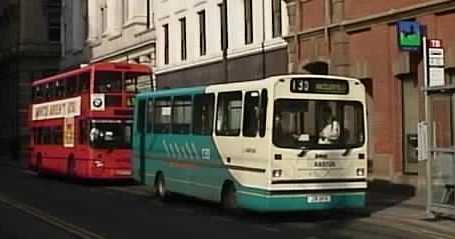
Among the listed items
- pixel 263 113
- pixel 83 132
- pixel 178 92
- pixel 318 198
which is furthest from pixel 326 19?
pixel 318 198

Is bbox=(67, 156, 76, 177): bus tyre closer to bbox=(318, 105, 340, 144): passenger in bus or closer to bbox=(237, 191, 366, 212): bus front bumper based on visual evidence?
bbox=(237, 191, 366, 212): bus front bumper

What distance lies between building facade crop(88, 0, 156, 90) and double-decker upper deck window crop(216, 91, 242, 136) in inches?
1111

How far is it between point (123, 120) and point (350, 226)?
53.3 feet

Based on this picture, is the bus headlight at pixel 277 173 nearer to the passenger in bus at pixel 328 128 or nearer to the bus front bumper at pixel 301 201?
the bus front bumper at pixel 301 201

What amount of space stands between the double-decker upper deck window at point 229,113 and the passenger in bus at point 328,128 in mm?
1900

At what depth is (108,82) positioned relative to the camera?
33188mm

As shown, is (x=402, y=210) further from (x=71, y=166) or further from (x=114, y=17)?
(x=114, y=17)

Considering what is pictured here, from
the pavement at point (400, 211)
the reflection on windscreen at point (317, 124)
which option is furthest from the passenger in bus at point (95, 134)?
the reflection on windscreen at point (317, 124)

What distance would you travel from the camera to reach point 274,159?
18.9 metres

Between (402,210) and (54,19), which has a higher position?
(54,19)

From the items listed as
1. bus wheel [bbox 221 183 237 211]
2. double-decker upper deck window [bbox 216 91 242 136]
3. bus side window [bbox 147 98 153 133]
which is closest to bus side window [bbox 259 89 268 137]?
double-decker upper deck window [bbox 216 91 242 136]

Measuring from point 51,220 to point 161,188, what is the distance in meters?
6.23

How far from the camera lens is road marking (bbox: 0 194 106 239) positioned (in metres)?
16.9

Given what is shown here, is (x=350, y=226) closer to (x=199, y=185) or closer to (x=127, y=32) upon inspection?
(x=199, y=185)
